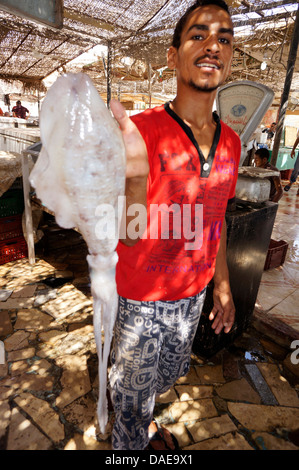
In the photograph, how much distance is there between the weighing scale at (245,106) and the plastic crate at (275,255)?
275cm

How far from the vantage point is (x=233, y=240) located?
2.83 metres

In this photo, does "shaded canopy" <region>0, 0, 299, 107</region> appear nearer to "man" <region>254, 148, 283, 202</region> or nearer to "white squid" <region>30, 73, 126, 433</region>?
"man" <region>254, 148, 283, 202</region>

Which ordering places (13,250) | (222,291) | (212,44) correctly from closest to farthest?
1. (212,44)
2. (222,291)
3. (13,250)

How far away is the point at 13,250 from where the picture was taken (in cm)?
527

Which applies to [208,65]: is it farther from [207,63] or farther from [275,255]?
[275,255]

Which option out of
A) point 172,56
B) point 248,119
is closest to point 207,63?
point 172,56

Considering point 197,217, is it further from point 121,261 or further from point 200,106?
point 200,106

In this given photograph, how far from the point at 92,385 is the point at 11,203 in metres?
3.67

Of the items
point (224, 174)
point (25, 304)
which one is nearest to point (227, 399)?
point (224, 174)

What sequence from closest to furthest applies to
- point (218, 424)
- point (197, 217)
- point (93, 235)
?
point (93, 235)
point (197, 217)
point (218, 424)

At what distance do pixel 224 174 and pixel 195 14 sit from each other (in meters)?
0.85

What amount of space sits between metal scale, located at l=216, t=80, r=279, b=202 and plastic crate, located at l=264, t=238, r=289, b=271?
2.40 m

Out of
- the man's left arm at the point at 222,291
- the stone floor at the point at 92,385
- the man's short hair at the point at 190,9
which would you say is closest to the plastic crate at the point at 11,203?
the stone floor at the point at 92,385
